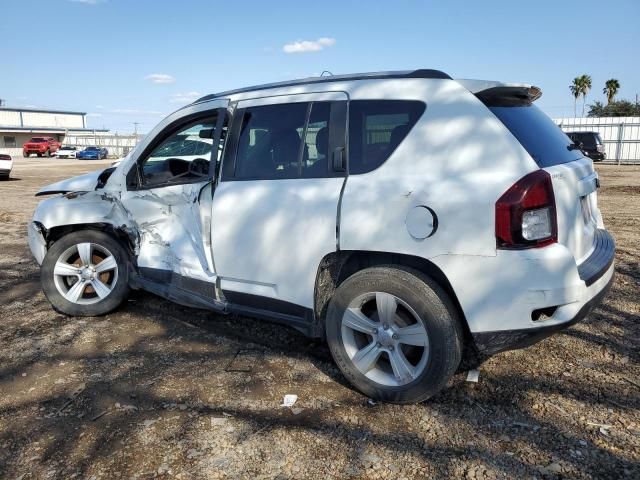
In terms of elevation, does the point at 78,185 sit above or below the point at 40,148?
below

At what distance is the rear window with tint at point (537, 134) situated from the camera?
287cm

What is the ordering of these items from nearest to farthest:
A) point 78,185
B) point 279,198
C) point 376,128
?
point 376,128, point 279,198, point 78,185

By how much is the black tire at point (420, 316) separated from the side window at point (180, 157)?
1.64 metres

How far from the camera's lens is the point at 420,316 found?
289 cm

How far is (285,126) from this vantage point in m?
3.54

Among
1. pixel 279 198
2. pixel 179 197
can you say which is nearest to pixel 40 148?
pixel 179 197

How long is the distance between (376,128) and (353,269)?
89 cm

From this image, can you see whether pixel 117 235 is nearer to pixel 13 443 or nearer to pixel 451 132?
pixel 13 443

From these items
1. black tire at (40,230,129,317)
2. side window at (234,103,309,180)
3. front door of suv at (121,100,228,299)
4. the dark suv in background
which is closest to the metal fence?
the dark suv in background

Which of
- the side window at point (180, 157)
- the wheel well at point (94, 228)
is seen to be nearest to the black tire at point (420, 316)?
the side window at point (180, 157)

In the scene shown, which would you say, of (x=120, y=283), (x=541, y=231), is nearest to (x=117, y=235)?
(x=120, y=283)

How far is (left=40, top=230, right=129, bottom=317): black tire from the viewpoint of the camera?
4523mm

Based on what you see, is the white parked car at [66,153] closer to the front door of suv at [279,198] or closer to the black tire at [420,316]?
the front door of suv at [279,198]

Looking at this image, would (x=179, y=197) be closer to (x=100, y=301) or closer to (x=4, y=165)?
(x=100, y=301)
